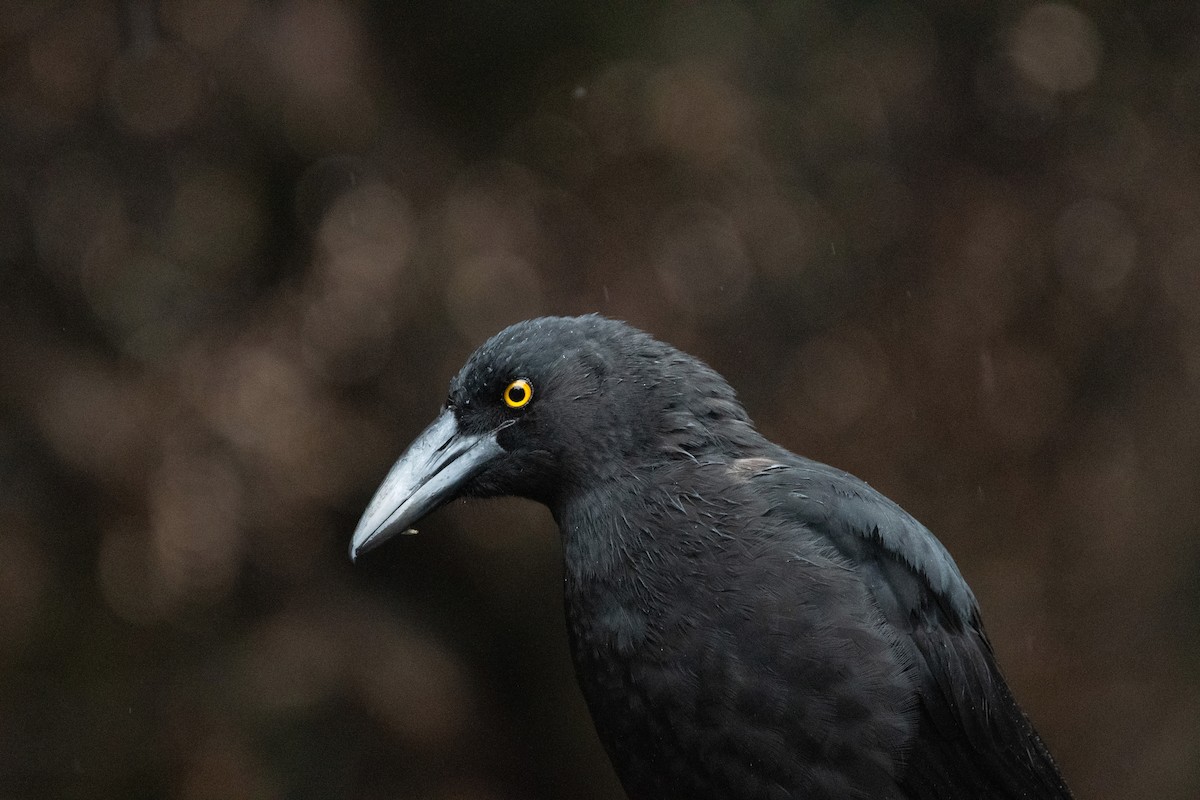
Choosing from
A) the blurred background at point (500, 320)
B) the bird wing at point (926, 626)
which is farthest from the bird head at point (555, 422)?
the blurred background at point (500, 320)

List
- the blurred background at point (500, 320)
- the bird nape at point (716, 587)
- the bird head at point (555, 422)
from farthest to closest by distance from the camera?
the blurred background at point (500, 320)
the bird head at point (555, 422)
the bird nape at point (716, 587)

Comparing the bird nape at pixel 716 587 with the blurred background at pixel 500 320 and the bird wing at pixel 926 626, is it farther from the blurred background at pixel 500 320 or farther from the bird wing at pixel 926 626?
the blurred background at pixel 500 320

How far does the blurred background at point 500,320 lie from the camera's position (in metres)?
4.58

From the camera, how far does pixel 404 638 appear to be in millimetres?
4691

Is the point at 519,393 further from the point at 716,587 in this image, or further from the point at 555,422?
the point at 716,587

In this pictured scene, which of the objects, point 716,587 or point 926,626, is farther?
point 926,626

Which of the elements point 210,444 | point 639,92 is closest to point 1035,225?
point 639,92

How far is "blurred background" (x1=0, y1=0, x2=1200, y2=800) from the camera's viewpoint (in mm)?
4578

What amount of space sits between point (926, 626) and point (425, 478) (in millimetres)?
1116

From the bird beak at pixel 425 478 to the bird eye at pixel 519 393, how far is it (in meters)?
0.09

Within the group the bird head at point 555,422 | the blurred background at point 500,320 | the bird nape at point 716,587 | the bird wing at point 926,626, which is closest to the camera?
the bird nape at point 716,587

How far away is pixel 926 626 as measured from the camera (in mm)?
2664

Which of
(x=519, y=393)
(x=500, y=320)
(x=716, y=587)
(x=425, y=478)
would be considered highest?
(x=500, y=320)

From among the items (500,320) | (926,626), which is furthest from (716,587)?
(500,320)
